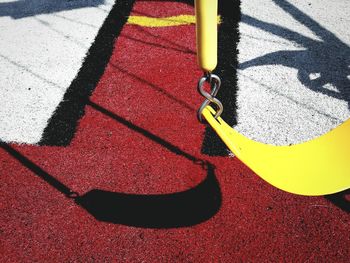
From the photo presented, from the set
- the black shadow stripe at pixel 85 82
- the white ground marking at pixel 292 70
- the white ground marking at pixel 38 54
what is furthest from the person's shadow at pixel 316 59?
the white ground marking at pixel 38 54

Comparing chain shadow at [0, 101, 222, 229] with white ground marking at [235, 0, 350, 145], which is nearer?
chain shadow at [0, 101, 222, 229]

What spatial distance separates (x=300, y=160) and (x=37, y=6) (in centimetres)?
458

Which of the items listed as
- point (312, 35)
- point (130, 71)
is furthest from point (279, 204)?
point (312, 35)

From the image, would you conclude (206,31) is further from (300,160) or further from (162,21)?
(162,21)

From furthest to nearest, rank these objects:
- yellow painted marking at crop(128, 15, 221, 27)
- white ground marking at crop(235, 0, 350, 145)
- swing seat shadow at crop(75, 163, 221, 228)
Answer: yellow painted marking at crop(128, 15, 221, 27)
white ground marking at crop(235, 0, 350, 145)
swing seat shadow at crop(75, 163, 221, 228)

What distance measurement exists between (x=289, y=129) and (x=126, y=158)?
4.98 ft

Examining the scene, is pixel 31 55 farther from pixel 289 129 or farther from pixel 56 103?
pixel 289 129

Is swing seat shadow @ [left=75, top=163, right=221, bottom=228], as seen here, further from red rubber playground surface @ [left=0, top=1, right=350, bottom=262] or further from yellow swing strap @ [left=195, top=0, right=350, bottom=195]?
yellow swing strap @ [left=195, top=0, right=350, bottom=195]

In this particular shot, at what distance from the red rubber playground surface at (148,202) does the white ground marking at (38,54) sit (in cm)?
41

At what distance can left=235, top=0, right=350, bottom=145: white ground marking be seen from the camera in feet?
11.4

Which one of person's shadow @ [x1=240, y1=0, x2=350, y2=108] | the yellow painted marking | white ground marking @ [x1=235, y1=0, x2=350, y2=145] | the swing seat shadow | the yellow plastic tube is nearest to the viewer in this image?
the yellow plastic tube

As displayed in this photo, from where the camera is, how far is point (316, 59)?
423cm

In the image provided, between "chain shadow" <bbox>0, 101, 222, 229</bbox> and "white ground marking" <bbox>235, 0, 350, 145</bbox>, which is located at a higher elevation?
"white ground marking" <bbox>235, 0, 350, 145</bbox>

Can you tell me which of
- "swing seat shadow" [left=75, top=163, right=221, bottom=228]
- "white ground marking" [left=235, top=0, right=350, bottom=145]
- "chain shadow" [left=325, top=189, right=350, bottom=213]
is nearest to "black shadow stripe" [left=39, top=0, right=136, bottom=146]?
"swing seat shadow" [left=75, top=163, right=221, bottom=228]
